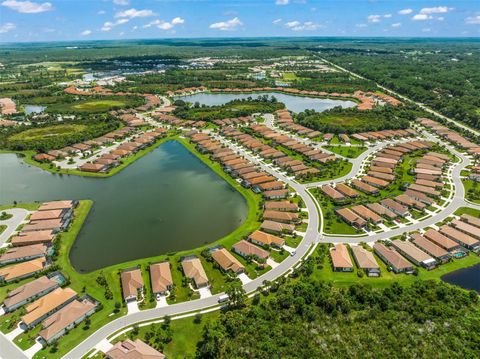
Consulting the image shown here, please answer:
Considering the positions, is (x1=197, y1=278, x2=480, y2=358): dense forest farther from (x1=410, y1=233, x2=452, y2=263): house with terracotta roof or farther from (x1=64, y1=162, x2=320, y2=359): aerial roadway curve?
(x1=410, y1=233, x2=452, y2=263): house with terracotta roof

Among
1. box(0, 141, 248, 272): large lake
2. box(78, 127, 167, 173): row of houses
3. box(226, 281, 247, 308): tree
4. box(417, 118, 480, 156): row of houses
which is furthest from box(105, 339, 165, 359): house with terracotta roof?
box(417, 118, 480, 156): row of houses

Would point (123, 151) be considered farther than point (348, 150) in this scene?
No

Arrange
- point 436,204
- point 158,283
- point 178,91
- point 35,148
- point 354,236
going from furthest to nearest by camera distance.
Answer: point 178,91 → point 35,148 → point 436,204 → point 354,236 → point 158,283

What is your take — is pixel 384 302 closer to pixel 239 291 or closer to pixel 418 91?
pixel 239 291

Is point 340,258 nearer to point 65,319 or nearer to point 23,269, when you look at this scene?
point 65,319

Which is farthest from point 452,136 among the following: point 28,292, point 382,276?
point 28,292

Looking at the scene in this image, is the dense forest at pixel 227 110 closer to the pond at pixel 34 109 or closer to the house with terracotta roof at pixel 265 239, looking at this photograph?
the pond at pixel 34 109

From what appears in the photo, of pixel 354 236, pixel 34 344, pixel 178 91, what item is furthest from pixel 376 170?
pixel 178 91
